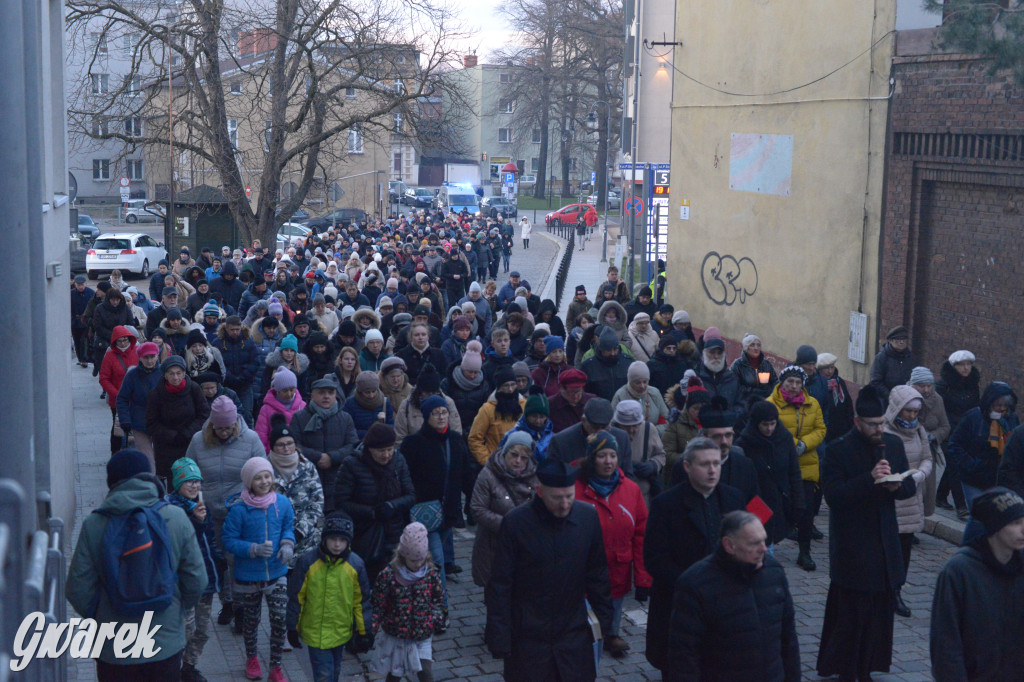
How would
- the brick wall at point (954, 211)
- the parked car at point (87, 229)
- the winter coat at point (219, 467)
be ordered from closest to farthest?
the winter coat at point (219, 467), the brick wall at point (954, 211), the parked car at point (87, 229)

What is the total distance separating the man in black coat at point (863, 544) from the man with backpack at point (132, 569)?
383 cm

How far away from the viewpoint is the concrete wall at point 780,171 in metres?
14.9

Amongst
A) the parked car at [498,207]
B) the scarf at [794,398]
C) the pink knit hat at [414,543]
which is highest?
the parked car at [498,207]

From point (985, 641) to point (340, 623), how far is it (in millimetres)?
3508

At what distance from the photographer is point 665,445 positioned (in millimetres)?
8680

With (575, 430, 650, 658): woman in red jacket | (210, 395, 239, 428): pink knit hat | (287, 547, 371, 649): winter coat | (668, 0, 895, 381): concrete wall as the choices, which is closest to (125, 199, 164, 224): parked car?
(668, 0, 895, 381): concrete wall

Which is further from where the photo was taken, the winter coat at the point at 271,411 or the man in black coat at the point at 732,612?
the winter coat at the point at 271,411

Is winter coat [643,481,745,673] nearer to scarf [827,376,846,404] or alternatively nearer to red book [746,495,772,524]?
red book [746,495,772,524]

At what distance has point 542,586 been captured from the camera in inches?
217

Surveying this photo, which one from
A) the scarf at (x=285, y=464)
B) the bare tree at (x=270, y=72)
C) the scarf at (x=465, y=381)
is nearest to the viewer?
the scarf at (x=285, y=464)


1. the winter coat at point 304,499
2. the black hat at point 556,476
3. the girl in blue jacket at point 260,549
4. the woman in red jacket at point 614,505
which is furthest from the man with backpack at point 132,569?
the woman in red jacket at point 614,505

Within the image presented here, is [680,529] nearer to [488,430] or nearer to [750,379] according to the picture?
[488,430]

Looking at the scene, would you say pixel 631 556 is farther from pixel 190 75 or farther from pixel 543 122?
pixel 543 122

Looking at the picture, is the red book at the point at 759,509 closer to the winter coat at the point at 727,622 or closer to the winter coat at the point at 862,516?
the winter coat at the point at 862,516
